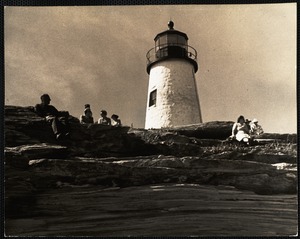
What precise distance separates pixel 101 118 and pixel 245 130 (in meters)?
3.65

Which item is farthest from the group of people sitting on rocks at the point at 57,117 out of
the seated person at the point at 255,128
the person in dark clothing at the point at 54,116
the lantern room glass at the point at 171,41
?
the lantern room glass at the point at 171,41

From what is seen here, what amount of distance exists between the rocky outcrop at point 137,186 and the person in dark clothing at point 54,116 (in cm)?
15

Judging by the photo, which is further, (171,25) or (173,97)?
(173,97)

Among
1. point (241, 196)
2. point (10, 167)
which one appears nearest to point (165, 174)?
point (241, 196)

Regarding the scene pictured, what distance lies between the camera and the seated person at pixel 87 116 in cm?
1173

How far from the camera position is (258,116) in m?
11.4

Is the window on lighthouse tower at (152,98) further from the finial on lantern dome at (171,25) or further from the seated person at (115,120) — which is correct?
the finial on lantern dome at (171,25)

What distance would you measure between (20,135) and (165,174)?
3.41 m

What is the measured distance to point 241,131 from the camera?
11.4 meters

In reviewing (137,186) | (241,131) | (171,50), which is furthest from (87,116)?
(171,50)

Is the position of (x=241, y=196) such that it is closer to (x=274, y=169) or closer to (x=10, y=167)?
(x=274, y=169)

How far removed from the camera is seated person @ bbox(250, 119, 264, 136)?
11.5 metres

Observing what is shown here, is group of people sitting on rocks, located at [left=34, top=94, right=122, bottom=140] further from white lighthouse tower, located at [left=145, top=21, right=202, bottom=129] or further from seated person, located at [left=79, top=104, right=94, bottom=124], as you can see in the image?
white lighthouse tower, located at [left=145, top=21, right=202, bottom=129]

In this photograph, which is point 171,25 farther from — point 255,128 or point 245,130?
point 255,128
